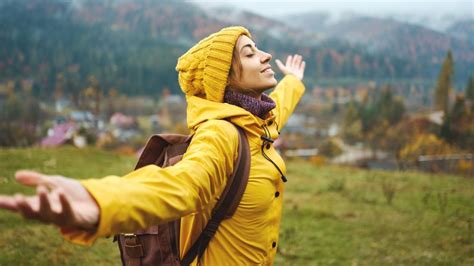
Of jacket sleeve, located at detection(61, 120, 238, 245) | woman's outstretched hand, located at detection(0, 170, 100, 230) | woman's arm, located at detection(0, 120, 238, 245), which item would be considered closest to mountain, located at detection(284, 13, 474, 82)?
jacket sleeve, located at detection(61, 120, 238, 245)

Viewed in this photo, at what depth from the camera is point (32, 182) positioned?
1311 millimetres

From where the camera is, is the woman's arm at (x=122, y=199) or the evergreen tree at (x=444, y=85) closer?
the woman's arm at (x=122, y=199)

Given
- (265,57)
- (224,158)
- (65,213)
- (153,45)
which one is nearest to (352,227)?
(265,57)

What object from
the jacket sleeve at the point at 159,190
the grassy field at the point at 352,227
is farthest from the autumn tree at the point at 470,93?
the jacket sleeve at the point at 159,190

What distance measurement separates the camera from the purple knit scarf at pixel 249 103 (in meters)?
2.47

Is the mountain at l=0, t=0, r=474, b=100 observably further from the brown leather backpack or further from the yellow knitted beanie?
the brown leather backpack

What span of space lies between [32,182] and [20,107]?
37.0 meters

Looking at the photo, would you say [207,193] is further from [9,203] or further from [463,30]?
[463,30]

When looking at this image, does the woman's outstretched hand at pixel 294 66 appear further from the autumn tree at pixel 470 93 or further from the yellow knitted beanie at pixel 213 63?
the autumn tree at pixel 470 93

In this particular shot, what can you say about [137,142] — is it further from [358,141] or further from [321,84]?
[321,84]

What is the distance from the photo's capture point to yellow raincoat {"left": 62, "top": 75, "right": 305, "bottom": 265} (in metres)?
1.43

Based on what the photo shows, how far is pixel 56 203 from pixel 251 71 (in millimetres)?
1422

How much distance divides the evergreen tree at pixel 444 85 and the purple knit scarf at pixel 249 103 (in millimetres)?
14387

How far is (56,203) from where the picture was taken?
51.4 inches
